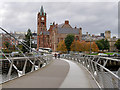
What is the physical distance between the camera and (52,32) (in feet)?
360

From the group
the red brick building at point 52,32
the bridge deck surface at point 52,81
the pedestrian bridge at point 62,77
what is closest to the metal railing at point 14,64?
the pedestrian bridge at point 62,77

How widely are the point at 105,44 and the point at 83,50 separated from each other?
122 ft

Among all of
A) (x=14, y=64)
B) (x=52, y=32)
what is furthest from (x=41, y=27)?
(x=14, y=64)

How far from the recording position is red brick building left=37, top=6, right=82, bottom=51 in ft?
350

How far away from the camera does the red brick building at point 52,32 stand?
350ft

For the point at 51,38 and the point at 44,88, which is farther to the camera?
the point at 51,38

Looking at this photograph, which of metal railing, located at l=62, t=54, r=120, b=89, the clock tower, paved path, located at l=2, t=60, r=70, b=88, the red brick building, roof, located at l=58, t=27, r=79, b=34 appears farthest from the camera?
the clock tower

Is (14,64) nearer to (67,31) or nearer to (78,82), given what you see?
(78,82)

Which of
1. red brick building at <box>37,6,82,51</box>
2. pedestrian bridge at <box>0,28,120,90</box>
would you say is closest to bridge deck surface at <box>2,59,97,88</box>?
pedestrian bridge at <box>0,28,120,90</box>

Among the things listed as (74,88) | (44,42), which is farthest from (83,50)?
(74,88)

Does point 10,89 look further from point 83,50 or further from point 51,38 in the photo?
point 51,38

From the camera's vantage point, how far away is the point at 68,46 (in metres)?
86.1

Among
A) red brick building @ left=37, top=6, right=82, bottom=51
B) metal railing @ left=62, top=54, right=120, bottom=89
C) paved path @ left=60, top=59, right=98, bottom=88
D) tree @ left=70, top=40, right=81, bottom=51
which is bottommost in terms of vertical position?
paved path @ left=60, top=59, right=98, bottom=88

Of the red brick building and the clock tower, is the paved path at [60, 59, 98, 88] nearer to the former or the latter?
the red brick building
